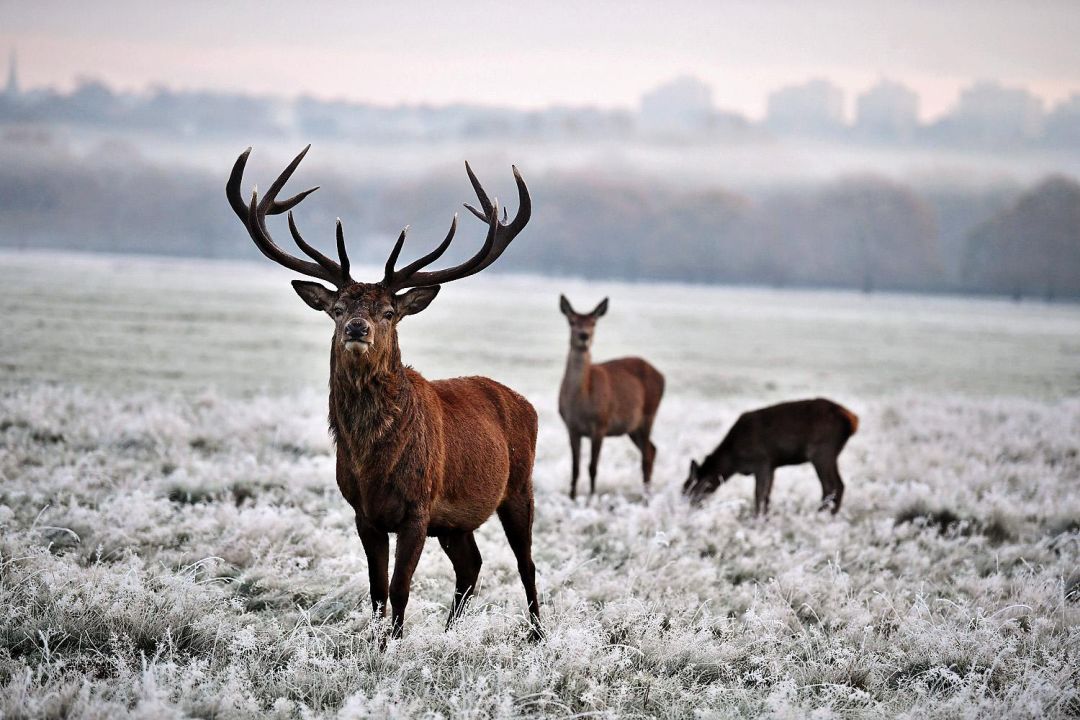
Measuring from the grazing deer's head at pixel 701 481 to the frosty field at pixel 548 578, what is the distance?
292 millimetres

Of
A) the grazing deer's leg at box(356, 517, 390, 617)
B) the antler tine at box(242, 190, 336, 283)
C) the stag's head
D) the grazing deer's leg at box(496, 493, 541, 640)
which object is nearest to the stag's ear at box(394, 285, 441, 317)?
the stag's head

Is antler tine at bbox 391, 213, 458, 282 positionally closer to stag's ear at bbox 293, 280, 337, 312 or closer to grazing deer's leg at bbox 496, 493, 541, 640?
stag's ear at bbox 293, 280, 337, 312

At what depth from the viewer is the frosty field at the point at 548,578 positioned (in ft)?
16.9

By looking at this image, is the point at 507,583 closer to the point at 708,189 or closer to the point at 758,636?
the point at 758,636

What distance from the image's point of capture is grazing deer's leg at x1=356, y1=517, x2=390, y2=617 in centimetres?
550

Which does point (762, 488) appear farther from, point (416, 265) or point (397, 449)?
point (397, 449)

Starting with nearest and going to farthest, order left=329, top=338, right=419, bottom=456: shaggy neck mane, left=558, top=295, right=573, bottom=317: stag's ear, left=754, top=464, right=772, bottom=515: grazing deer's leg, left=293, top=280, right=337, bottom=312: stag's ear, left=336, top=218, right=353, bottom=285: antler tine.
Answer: left=329, top=338, right=419, bottom=456: shaggy neck mane, left=336, top=218, right=353, bottom=285: antler tine, left=293, top=280, right=337, bottom=312: stag's ear, left=754, top=464, right=772, bottom=515: grazing deer's leg, left=558, top=295, right=573, bottom=317: stag's ear

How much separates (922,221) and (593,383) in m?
150

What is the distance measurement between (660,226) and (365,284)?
510ft

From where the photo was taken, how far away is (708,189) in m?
170

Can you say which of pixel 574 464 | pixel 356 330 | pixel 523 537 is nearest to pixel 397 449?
pixel 356 330

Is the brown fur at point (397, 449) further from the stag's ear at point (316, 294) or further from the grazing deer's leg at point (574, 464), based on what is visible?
the grazing deer's leg at point (574, 464)

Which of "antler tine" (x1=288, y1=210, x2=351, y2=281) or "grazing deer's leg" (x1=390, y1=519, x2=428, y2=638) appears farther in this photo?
"antler tine" (x1=288, y1=210, x2=351, y2=281)

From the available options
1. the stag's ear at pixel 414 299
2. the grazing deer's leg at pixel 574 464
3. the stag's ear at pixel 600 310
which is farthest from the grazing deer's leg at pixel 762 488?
the stag's ear at pixel 414 299
